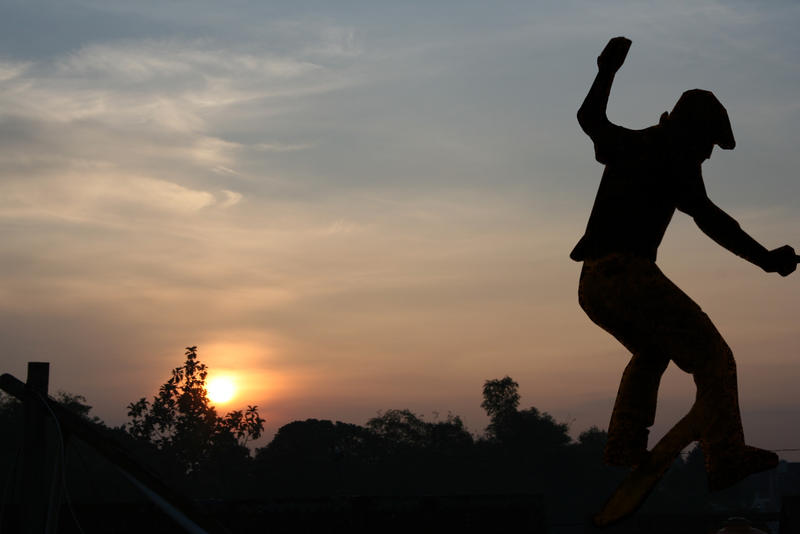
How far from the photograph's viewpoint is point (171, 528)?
15.7m

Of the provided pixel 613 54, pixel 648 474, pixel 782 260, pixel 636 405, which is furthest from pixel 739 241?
pixel 648 474

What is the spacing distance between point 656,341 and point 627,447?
24.5 inches

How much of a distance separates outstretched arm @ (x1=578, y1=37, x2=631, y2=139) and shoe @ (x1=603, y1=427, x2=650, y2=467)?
1679mm

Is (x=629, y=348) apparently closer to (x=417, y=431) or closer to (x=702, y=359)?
(x=702, y=359)

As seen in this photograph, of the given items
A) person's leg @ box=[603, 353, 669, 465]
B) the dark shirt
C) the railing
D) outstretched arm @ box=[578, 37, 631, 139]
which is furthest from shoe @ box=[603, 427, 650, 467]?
the railing

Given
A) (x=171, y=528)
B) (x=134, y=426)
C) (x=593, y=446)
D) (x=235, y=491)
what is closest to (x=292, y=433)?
(x=235, y=491)

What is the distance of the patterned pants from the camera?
505 centimetres

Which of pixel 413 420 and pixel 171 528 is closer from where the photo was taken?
pixel 171 528

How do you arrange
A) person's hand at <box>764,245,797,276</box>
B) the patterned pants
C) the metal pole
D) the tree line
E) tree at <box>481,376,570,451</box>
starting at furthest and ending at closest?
Result: 1. tree at <box>481,376,570,451</box>
2. the tree line
3. the metal pole
4. person's hand at <box>764,245,797,276</box>
5. the patterned pants

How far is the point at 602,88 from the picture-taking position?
5270mm

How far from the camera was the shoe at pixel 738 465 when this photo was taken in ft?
16.1

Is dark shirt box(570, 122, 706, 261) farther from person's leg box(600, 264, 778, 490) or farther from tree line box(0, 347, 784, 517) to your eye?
tree line box(0, 347, 784, 517)

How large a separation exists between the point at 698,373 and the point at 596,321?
630mm

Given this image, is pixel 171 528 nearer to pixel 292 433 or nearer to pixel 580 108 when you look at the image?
pixel 580 108
